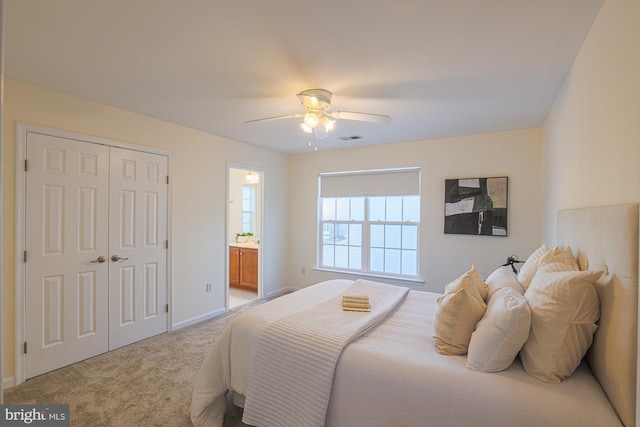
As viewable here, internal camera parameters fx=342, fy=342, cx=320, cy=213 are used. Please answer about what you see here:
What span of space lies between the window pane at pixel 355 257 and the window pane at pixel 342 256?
7 cm

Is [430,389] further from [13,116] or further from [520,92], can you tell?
[13,116]

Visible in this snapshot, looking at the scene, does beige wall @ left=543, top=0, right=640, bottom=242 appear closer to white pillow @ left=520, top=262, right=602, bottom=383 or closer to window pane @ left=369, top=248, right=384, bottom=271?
white pillow @ left=520, top=262, right=602, bottom=383

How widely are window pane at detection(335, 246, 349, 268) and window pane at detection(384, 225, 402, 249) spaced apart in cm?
66

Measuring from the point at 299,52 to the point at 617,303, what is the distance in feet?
6.94

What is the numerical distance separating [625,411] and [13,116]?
4.13m

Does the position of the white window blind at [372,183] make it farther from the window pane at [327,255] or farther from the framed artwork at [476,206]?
the window pane at [327,255]

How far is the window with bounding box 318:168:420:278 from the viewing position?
15.6 feet

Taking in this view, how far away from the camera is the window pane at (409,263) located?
4.70 meters

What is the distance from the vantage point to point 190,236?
4.11m

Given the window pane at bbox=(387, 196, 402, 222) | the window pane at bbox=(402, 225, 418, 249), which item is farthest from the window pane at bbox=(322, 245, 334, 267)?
the window pane at bbox=(402, 225, 418, 249)

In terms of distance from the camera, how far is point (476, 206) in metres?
4.19

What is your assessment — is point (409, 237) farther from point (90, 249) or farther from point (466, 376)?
point (90, 249)

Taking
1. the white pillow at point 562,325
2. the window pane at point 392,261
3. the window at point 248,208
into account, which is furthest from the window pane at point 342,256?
the white pillow at point 562,325

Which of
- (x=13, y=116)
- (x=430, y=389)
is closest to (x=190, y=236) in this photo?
(x=13, y=116)
